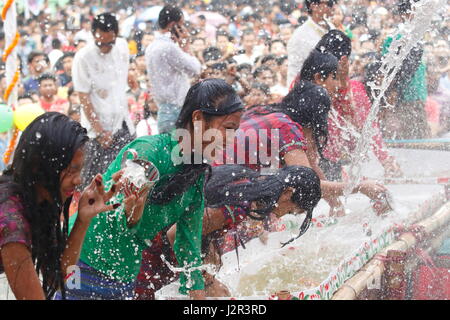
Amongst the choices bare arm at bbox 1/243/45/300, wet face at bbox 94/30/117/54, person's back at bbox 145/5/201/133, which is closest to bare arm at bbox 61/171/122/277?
bare arm at bbox 1/243/45/300

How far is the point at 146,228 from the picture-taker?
10.3 feet

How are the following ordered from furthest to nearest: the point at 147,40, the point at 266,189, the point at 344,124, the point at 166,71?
the point at 147,40
the point at 166,71
the point at 344,124
the point at 266,189

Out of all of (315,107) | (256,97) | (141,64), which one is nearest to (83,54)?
(256,97)

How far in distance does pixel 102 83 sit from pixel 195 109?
296 cm

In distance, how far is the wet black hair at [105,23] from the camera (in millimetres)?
5785

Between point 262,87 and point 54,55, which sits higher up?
point 54,55

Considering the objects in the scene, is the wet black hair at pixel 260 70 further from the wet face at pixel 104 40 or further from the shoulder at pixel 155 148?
the shoulder at pixel 155 148

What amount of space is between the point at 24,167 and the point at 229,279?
2.07 m

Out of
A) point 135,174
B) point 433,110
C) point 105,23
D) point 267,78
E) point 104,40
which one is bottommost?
point 433,110

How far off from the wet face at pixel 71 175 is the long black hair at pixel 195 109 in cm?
56

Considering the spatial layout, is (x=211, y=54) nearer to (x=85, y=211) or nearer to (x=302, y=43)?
(x=302, y=43)

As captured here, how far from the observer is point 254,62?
986 cm

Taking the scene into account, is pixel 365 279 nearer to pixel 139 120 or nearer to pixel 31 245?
pixel 31 245

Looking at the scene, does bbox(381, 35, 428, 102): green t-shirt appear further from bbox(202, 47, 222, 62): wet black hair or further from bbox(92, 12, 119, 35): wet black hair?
bbox(92, 12, 119, 35): wet black hair
